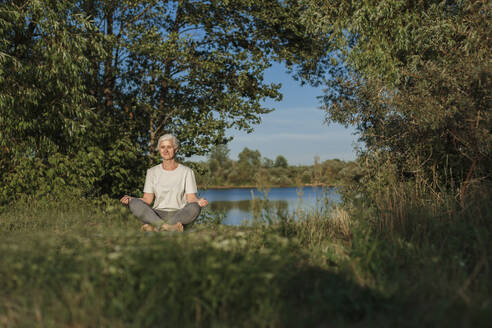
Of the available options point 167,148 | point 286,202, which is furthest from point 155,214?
point 286,202

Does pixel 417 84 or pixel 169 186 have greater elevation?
pixel 417 84

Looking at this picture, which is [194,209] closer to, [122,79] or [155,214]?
[155,214]

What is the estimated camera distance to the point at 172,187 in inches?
199

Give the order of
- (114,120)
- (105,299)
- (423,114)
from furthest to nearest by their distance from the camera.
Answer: (114,120), (423,114), (105,299)

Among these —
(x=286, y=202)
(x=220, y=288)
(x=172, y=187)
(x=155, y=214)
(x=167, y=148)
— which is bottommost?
(x=220, y=288)

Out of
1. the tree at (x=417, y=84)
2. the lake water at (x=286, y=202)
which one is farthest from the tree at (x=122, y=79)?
the lake water at (x=286, y=202)

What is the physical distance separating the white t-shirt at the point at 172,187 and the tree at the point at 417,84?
3.32m

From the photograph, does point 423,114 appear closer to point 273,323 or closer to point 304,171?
point 304,171

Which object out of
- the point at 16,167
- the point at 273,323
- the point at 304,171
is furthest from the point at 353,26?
the point at 16,167

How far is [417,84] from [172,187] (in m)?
4.34

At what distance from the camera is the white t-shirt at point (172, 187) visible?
505 centimetres

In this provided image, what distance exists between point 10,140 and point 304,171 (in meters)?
6.08

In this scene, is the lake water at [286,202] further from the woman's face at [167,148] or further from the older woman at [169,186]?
the woman's face at [167,148]

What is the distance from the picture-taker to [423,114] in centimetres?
545
